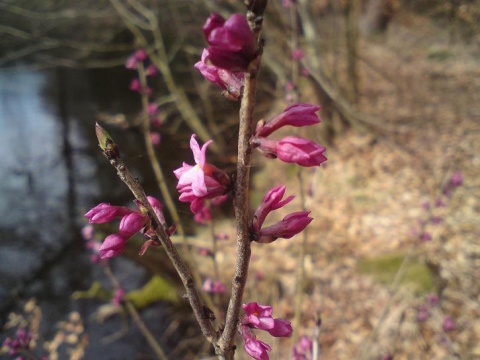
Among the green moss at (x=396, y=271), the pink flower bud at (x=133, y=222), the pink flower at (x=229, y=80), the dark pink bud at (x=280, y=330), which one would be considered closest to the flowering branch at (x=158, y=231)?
the pink flower bud at (x=133, y=222)

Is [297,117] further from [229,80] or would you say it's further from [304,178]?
[304,178]

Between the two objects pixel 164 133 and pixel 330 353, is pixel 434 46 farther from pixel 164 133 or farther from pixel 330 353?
pixel 330 353

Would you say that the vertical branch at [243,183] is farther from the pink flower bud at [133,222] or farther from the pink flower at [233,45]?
the pink flower bud at [133,222]

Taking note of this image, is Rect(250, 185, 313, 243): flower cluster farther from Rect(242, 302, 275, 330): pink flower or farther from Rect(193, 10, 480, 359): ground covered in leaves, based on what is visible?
Rect(193, 10, 480, 359): ground covered in leaves

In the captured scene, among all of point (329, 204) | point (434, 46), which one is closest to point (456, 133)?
point (329, 204)

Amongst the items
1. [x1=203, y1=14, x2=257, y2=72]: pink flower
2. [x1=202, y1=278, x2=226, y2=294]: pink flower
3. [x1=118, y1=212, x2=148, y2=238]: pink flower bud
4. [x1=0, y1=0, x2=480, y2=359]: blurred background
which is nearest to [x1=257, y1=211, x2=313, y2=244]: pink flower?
[x1=118, y1=212, x2=148, y2=238]: pink flower bud

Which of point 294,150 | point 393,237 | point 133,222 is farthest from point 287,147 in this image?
point 393,237
